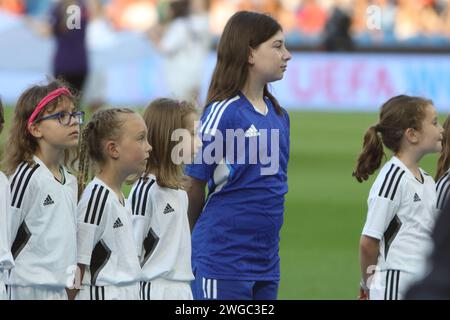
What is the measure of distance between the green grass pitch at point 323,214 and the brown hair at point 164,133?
170 cm

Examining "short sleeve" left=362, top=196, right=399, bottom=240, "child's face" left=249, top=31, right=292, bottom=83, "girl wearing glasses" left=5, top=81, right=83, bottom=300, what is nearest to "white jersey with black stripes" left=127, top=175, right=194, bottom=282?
"girl wearing glasses" left=5, top=81, right=83, bottom=300

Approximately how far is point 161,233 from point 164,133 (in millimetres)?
558

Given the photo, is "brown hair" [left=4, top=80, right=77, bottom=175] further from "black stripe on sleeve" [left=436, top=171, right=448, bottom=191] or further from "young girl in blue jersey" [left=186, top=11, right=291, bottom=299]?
"black stripe on sleeve" [left=436, top=171, right=448, bottom=191]

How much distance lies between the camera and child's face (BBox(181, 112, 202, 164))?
230 inches

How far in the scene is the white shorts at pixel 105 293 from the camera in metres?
5.35

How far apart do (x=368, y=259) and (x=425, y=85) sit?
19.2 m

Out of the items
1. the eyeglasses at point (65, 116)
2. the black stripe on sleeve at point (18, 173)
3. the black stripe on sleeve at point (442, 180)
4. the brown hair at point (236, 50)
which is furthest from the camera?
the black stripe on sleeve at point (442, 180)

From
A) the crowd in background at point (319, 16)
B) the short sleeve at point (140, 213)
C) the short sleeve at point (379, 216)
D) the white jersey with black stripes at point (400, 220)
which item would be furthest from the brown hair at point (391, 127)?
the crowd in background at point (319, 16)

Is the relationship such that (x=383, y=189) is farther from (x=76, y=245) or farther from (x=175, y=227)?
(x=76, y=245)

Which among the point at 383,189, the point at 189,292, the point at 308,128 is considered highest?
the point at 383,189

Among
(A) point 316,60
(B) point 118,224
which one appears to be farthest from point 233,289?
(A) point 316,60

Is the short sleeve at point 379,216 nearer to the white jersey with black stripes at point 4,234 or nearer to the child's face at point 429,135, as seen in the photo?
the child's face at point 429,135

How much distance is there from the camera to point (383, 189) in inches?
234
